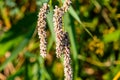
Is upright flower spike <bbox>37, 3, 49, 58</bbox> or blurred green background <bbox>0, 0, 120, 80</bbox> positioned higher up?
upright flower spike <bbox>37, 3, 49, 58</bbox>

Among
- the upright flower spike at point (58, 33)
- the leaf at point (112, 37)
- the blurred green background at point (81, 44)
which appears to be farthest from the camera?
the leaf at point (112, 37)

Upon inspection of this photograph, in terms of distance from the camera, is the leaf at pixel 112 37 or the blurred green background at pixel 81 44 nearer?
the blurred green background at pixel 81 44

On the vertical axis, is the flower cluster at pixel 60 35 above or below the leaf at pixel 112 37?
above

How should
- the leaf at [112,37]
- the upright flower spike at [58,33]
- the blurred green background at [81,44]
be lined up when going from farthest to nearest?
the leaf at [112,37], the blurred green background at [81,44], the upright flower spike at [58,33]

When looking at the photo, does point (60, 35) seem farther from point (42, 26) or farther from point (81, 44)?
point (81, 44)

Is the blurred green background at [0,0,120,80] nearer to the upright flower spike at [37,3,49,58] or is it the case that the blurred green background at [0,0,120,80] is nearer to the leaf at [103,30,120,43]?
the leaf at [103,30,120,43]

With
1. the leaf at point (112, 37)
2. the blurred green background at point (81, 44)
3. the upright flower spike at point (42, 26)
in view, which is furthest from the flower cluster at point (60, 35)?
the leaf at point (112, 37)

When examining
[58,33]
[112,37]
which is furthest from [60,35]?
[112,37]

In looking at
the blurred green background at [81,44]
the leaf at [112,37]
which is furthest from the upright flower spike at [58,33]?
the leaf at [112,37]

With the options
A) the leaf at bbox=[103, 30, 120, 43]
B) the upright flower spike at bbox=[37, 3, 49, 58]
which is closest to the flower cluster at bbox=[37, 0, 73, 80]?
the upright flower spike at bbox=[37, 3, 49, 58]

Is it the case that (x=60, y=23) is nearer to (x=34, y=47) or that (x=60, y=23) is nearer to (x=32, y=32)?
(x=32, y=32)

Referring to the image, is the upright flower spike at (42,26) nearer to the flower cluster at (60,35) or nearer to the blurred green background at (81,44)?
the flower cluster at (60,35)
